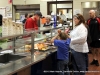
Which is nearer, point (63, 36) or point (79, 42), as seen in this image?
point (63, 36)

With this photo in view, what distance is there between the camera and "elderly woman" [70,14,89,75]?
3.97 m

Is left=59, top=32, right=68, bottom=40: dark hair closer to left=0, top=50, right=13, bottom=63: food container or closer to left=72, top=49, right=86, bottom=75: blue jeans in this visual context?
left=72, top=49, right=86, bottom=75: blue jeans

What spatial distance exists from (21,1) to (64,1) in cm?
199

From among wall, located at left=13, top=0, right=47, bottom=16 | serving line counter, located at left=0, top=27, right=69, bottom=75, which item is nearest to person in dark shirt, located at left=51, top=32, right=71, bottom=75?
serving line counter, located at left=0, top=27, right=69, bottom=75

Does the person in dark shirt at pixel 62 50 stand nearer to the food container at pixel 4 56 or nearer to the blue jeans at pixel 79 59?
the blue jeans at pixel 79 59

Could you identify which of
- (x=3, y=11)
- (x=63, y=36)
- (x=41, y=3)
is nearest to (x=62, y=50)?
(x=63, y=36)

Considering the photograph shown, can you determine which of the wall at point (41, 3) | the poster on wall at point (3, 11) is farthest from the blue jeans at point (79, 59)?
the poster on wall at point (3, 11)

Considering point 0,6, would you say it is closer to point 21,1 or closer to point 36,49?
point 21,1

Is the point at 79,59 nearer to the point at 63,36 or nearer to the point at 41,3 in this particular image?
the point at 63,36

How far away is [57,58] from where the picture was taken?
3.82 m

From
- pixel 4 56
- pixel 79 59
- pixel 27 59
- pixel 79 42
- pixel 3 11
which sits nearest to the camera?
pixel 27 59

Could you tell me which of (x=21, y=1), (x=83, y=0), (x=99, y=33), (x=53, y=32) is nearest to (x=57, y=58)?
(x=53, y=32)

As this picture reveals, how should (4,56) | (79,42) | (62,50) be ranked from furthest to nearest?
(79,42), (62,50), (4,56)

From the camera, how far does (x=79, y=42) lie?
3.99 meters
